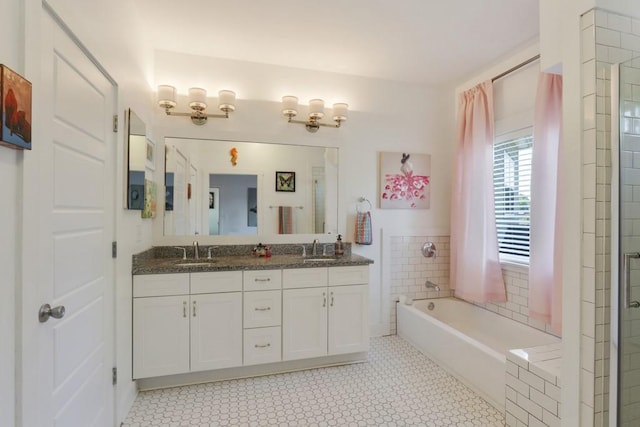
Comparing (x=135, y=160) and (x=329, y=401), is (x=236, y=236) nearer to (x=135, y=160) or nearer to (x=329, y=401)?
(x=135, y=160)

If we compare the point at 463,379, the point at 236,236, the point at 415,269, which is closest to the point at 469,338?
the point at 463,379

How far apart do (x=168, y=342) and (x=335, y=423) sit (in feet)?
4.28

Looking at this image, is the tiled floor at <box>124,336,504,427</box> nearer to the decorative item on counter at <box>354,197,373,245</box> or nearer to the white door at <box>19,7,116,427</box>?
the white door at <box>19,7,116,427</box>

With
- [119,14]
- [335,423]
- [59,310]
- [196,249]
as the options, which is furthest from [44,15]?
[335,423]

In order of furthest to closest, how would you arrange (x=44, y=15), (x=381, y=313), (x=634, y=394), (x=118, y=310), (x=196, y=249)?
(x=381, y=313)
(x=196, y=249)
(x=118, y=310)
(x=634, y=394)
(x=44, y=15)

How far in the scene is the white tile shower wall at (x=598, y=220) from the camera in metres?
1.45

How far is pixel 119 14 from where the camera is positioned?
196cm

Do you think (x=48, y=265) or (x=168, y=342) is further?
(x=168, y=342)

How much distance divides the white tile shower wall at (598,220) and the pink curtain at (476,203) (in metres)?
1.53

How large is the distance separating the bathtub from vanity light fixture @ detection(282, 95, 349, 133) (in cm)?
204

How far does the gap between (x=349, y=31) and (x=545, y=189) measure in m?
1.94

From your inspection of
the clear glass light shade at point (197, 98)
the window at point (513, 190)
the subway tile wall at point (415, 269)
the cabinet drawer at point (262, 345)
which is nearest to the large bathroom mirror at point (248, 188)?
the clear glass light shade at point (197, 98)

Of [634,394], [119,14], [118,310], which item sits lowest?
[634,394]

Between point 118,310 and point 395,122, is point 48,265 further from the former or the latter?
point 395,122
